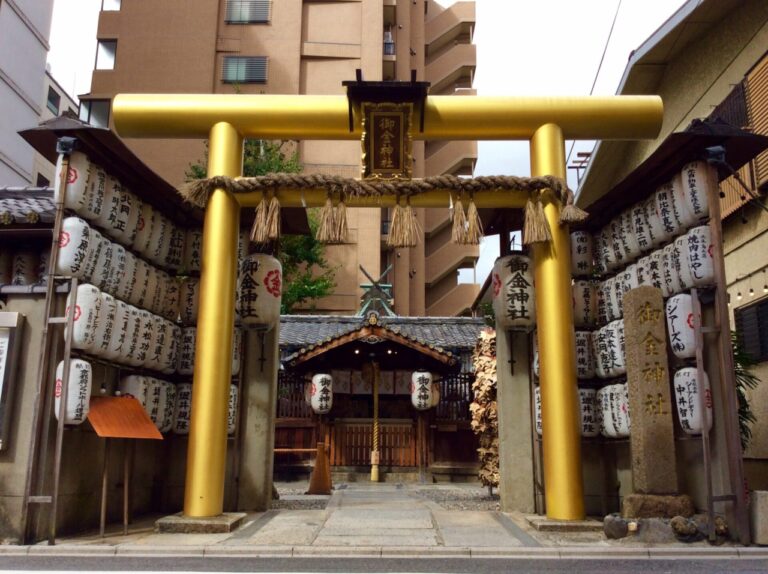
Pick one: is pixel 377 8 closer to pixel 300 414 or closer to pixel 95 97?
pixel 95 97

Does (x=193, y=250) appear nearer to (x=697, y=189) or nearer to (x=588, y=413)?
(x=588, y=413)

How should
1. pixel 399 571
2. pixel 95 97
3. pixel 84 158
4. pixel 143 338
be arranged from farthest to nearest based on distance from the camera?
pixel 95 97 → pixel 143 338 → pixel 84 158 → pixel 399 571

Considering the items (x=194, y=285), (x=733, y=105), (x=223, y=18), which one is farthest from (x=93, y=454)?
(x=223, y=18)

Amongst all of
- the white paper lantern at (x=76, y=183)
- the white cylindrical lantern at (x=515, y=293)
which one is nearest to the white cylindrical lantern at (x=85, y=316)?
the white paper lantern at (x=76, y=183)

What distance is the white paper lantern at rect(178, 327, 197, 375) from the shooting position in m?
12.1

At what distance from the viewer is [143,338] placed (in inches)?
423

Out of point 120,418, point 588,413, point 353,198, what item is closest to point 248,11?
point 353,198

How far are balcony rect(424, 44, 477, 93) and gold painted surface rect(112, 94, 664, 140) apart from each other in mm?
35317

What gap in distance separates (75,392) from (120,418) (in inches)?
35.3

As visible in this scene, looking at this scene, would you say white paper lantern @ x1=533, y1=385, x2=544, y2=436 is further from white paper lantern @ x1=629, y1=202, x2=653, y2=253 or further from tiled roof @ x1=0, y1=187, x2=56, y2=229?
tiled roof @ x1=0, y1=187, x2=56, y2=229

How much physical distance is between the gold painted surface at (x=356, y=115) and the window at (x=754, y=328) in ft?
15.0

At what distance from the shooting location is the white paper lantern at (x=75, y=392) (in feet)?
28.7

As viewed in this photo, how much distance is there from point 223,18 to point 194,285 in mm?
27460

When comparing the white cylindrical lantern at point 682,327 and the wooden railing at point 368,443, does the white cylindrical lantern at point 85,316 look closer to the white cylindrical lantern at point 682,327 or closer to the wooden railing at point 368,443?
the white cylindrical lantern at point 682,327
